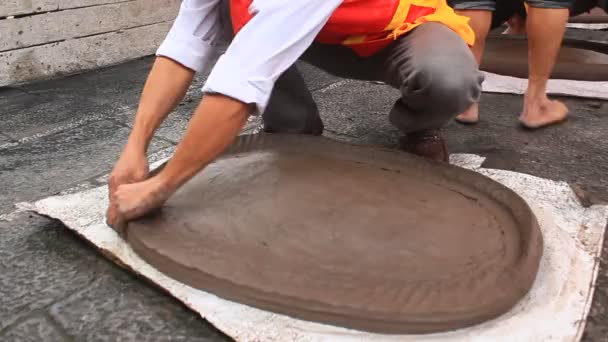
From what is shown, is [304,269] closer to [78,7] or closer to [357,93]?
[357,93]

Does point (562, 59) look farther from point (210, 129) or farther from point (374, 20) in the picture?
point (210, 129)

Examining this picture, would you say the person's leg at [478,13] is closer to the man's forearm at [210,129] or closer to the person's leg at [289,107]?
the person's leg at [289,107]

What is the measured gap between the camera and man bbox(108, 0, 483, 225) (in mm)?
1241

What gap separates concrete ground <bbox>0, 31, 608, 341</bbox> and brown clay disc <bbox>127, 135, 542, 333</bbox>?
132 mm

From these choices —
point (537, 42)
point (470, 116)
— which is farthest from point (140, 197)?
point (537, 42)

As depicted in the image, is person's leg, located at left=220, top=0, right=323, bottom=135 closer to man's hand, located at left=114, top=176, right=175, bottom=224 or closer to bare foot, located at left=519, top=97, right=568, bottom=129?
man's hand, located at left=114, top=176, right=175, bottom=224

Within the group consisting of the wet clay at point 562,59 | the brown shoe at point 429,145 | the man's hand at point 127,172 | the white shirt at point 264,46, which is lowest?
the wet clay at point 562,59

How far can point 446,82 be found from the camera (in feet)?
5.04

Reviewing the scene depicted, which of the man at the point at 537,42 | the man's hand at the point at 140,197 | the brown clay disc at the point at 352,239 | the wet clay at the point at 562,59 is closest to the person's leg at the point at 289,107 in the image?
the brown clay disc at the point at 352,239

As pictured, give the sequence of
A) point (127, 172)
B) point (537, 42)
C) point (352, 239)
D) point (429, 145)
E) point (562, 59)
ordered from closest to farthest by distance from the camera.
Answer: point (352, 239)
point (127, 172)
point (429, 145)
point (537, 42)
point (562, 59)

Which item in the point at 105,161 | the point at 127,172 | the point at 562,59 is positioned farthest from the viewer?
the point at 562,59

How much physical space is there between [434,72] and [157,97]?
757mm

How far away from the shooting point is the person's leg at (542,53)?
2141mm

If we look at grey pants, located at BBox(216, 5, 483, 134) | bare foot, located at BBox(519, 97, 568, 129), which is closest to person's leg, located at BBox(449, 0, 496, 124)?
bare foot, located at BBox(519, 97, 568, 129)
